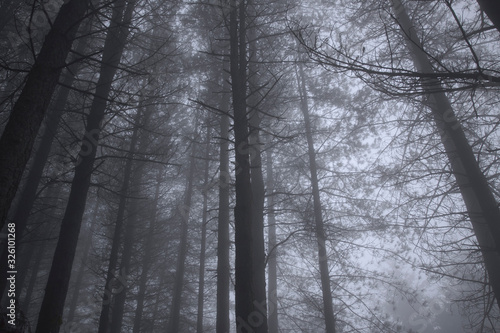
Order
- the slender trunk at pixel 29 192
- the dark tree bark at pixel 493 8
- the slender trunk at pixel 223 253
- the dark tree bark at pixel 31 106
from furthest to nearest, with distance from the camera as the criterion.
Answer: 1. the slender trunk at pixel 223 253
2. the slender trunk at pixel 29 192
3. the dark tree bark at pixel 31 106
4. the dark tree bark at pixel 493 8

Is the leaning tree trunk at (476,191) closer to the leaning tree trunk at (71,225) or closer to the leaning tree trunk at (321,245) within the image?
the leaning tree trunk at (321,245)

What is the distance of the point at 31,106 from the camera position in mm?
2926

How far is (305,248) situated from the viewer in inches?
440

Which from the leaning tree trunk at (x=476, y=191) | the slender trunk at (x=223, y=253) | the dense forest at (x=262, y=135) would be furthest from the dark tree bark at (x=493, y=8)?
the slender trunk at (x=223, y=253)

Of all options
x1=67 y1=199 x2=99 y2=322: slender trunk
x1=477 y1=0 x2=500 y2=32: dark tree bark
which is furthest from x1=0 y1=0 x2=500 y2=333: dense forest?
x1=67 y1=199 x2=99 y2=322: slender trunk

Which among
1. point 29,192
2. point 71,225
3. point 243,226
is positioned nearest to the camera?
point 243,226

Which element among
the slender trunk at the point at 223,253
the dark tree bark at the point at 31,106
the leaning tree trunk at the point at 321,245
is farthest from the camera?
the leaning tree trunk at the point at 321,245

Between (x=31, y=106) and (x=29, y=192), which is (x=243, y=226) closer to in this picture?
(x=31, y=106)

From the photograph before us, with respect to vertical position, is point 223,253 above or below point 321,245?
below

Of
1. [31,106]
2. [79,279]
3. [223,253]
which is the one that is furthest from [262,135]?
Answer: [79,279]

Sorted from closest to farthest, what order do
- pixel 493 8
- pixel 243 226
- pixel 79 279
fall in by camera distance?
1. pixel 493 8
2. pixel 243 226
3. pixel 79 279

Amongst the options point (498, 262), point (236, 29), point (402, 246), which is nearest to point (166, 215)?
point (402, 246)

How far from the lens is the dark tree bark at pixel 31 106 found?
102 inches

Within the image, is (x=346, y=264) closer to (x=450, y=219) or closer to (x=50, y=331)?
(x=450, y=219)
